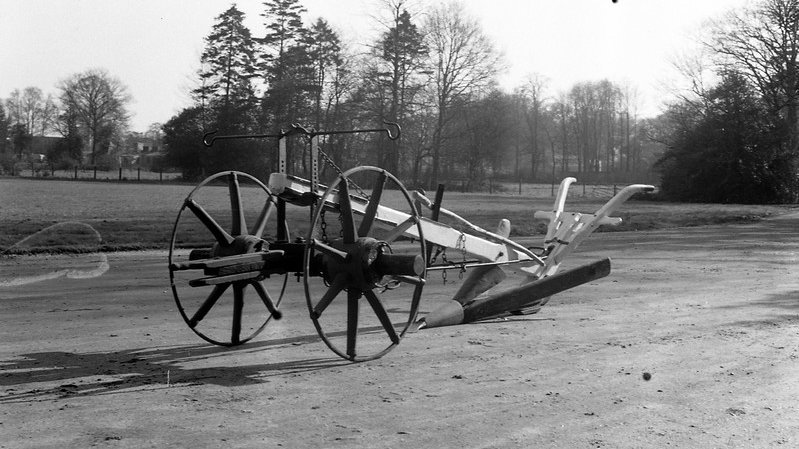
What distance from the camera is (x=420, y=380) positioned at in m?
7.13

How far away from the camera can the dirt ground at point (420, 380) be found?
5.64 meters

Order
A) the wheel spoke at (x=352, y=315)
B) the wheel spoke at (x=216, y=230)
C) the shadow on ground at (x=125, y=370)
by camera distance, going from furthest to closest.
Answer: the wheel spoke at (x=216, y=230) → the wheel spoke at (x=352, y=315) → the shadow on ground at (x=125, y=370)

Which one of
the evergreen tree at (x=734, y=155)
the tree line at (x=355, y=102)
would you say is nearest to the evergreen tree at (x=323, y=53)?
the tree line at (x=355, y=102)

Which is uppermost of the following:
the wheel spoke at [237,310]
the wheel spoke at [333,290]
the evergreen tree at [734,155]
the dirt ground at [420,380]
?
the evergreen tree at [734,155]

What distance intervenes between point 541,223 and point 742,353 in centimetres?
2223

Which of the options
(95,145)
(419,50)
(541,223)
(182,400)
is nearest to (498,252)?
(182,400)

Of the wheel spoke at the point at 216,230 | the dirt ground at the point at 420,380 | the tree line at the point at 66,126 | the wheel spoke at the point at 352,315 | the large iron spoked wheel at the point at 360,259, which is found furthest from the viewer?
the tree line at the point at 66,126

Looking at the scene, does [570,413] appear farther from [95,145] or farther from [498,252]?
[95,145]

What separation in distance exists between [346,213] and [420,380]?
5.09 ft

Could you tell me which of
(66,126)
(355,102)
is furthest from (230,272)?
(66,126)

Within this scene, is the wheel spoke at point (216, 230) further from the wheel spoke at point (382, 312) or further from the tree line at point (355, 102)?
the tree line at point (355, 102)

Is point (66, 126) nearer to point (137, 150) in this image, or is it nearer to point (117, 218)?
point (137, 150)

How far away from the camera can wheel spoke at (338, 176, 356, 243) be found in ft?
24.3

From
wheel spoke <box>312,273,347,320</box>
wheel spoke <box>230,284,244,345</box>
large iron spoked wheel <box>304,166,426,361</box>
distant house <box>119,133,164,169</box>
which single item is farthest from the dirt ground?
distant house <box>119,133,164,169</box>
